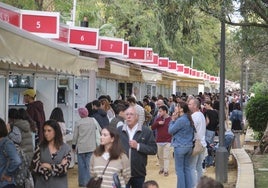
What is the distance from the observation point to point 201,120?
11008 millimetres

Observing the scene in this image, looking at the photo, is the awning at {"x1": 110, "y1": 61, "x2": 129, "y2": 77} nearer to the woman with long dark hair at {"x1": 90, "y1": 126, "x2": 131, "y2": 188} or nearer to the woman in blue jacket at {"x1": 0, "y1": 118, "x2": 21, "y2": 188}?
the woman in blue jacket at {"x1": 0, "y1": 118, "x2": 21, "y2": 188}

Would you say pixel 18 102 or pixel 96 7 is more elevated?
pixel 96 7

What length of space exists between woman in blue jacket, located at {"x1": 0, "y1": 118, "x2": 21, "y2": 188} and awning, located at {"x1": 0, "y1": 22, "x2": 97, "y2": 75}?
0.85 meters

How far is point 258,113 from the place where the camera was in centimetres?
2298

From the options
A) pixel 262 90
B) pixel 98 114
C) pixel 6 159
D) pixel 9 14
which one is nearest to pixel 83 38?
pixel 98 114

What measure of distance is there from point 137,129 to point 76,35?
7053 millimetres

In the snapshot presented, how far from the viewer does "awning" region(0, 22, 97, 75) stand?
6824 millimetres

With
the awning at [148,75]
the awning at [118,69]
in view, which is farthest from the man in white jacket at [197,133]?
the awning at [148,75]

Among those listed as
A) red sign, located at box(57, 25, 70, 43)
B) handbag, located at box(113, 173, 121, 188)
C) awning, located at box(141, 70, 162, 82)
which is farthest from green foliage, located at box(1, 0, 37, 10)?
handbag, located at box(113, 173, 121, 188)

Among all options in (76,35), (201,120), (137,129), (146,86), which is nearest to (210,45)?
(146,86)

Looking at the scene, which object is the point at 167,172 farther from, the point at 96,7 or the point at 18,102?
the point at 96,7

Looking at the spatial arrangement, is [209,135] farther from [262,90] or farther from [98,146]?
[262,90]

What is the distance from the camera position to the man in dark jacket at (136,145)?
7688 mm

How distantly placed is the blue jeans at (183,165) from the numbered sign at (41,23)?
12.5 feet
